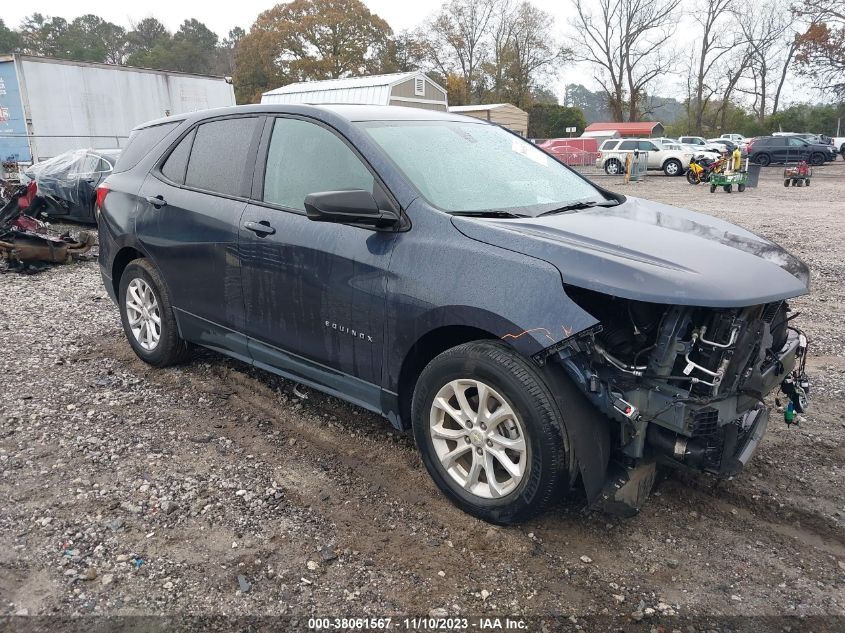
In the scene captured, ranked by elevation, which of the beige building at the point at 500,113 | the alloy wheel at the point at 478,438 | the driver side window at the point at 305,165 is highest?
the beige building at the point at 500,113

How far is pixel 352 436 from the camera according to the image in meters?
3.91

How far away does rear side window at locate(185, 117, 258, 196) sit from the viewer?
4.01m

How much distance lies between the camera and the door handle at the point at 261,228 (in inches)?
144

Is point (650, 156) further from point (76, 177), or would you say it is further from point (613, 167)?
point (76, 177)

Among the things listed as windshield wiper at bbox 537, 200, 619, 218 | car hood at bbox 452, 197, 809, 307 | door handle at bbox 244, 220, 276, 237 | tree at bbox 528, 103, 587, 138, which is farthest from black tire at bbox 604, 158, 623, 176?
door handle at bbox 244, 220, 276, 237

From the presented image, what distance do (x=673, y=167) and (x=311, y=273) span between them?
3126 centimetres

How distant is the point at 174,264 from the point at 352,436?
66.9 inches

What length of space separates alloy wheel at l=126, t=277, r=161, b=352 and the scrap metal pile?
5.14 m

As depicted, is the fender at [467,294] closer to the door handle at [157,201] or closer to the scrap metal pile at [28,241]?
the door handle at [157,201]

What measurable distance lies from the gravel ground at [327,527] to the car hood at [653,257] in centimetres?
115

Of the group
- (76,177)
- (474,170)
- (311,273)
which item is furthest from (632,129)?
(311,273)

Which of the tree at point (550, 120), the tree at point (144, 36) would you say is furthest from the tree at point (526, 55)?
the tree at point (144, 36)

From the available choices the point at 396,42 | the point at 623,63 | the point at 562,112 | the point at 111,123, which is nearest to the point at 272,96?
the point at 111,123

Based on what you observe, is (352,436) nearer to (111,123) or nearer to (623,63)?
(111,123)
